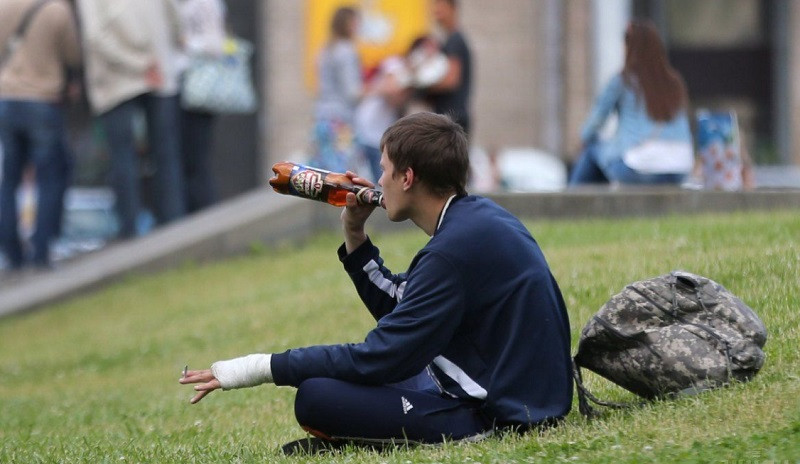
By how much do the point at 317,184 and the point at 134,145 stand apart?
834 cm

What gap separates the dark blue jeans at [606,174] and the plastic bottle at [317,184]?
23.1 feet

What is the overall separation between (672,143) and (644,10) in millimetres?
8137

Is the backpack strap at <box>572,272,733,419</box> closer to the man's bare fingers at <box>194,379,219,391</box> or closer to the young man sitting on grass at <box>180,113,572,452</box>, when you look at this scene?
the young man sitting on grass at <box>180,113,572,452</box>

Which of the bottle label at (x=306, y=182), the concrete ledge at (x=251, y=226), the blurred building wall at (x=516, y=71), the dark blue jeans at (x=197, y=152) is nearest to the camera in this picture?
the bottle label at (x=306, y=182)

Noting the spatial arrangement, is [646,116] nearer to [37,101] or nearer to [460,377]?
[37,101]

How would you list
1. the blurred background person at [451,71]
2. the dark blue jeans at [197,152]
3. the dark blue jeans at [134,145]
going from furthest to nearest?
the dark blue jeans at [197,152]
the dark blue jeans at [134,145]
the blurred background person at [451,71]

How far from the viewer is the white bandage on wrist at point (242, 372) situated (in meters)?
5.42

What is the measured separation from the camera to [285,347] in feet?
31.9

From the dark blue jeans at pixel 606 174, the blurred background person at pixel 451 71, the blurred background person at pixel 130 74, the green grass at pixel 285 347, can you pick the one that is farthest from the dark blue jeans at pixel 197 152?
the dark blue jeans at pixel 606 174

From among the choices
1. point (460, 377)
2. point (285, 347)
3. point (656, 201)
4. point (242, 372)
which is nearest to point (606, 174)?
point (656, 201)

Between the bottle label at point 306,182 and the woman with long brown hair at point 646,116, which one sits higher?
Result: the bottle label at point 306,182

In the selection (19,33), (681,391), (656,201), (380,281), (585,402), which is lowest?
(656,201)

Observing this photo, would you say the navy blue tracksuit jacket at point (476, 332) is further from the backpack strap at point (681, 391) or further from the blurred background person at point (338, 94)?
the blurred background person at point (338, 94)

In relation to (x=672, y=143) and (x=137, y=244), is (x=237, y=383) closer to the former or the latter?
(x=672, y=143)
